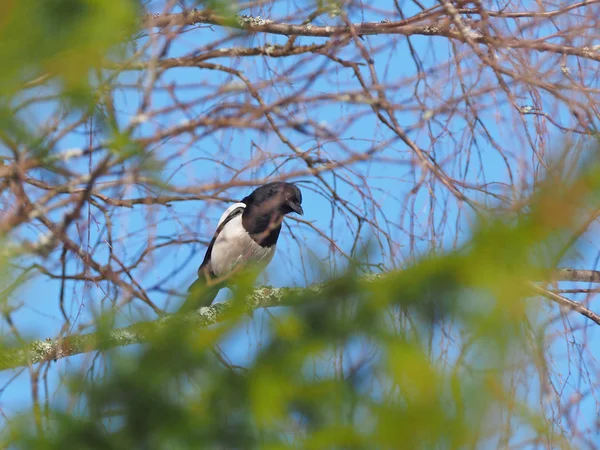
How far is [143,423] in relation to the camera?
1141 millimetres

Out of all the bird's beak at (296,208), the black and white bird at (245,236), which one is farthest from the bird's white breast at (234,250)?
the bird's beak at (296,208)

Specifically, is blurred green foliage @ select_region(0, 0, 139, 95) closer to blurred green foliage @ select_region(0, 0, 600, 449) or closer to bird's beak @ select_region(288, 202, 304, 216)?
blurred green foliage @ select_region(0, 0, 600, 449)

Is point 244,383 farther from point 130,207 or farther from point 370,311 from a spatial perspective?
point 130,207

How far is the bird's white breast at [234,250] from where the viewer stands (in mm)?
4785

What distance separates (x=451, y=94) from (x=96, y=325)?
127 centimetres

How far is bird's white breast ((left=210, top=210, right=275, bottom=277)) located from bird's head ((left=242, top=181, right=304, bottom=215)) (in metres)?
0.17

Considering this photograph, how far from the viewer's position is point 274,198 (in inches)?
167

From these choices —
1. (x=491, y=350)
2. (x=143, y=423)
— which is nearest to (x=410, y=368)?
(x=491, y=350)

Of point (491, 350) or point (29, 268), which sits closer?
point (491, 350)

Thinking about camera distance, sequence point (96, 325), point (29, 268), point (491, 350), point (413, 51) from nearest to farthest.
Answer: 1. point (491, 350)
2. point (96, 325)
3. point (29, 268)
4. point (413, 51)

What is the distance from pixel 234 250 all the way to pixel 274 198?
789 mm

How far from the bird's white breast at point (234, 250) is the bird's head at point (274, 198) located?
0.56ft

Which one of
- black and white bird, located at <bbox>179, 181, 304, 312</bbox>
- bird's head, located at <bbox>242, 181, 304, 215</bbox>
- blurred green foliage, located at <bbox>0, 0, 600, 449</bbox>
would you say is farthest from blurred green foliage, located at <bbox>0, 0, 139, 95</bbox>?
black and white bird, located at <bbox>179, 181, 304, 312</bbox>

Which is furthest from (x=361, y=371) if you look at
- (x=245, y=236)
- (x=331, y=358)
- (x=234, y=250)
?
(x=234, y=250)
